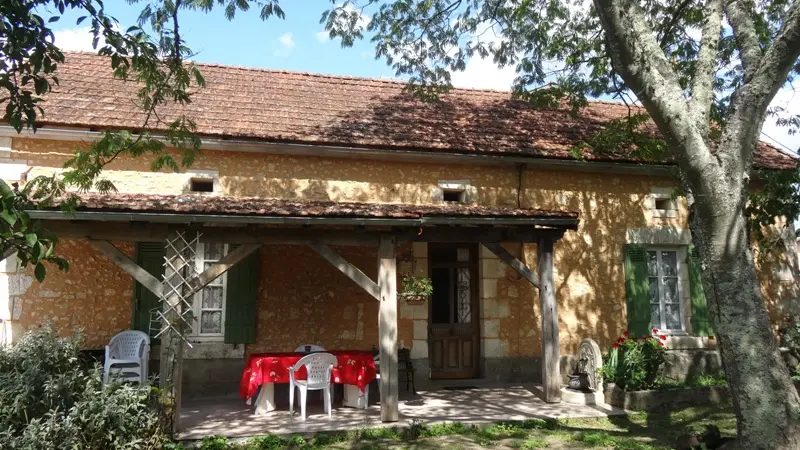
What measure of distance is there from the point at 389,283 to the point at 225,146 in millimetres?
3323

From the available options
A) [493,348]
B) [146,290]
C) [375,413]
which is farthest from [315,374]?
[493,348]

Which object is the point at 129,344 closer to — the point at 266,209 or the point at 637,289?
the point at 266,209

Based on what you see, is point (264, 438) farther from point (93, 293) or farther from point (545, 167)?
point (545, 167)

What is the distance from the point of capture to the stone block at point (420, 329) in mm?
8188

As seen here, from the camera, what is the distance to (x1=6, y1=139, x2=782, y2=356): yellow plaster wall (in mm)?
7770

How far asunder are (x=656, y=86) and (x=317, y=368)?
4.60m

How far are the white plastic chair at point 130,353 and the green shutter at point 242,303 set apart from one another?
3.48 ft

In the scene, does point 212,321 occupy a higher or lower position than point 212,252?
lower

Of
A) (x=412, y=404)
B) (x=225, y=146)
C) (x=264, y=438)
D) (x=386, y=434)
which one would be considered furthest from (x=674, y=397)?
(x=225, y=146)

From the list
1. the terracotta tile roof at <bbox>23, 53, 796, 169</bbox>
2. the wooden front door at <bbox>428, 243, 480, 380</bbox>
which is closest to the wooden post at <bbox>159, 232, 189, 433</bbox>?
the terracotta tile roof at <bbox>23, 53, 796, 169</bbox>

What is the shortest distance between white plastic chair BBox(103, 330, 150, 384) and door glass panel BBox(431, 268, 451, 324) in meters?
4.16

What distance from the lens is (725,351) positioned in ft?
14.4

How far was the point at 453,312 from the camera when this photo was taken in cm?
872

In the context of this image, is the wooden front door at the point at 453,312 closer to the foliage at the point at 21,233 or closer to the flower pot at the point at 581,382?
the flower pot at the point at 581,382
